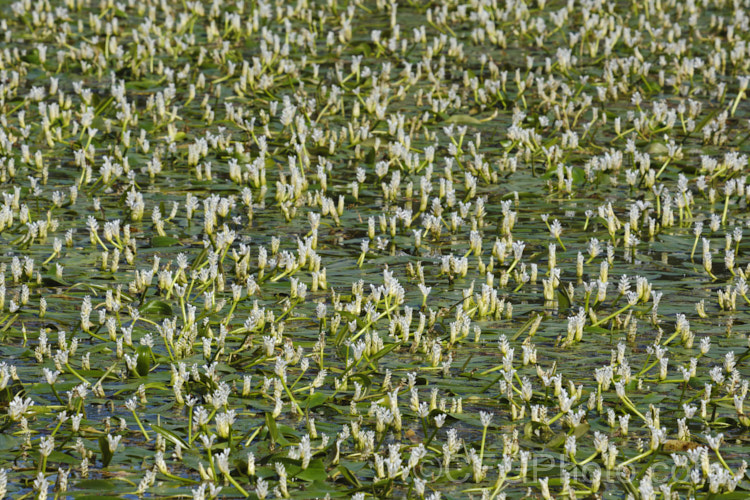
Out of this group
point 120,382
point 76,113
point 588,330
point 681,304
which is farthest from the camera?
point 76,113

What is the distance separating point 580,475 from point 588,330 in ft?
5.77

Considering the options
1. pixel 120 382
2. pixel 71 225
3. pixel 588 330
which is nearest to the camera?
pixel 120 382

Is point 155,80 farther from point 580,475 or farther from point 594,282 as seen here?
point 580,475

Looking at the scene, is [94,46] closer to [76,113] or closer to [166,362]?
[76,113]

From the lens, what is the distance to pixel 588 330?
6.78m

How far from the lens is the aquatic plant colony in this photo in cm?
527

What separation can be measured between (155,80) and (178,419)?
786 centimetres

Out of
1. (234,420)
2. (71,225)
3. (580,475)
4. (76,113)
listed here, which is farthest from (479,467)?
(76,113)

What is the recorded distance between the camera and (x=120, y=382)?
6059 millimetres

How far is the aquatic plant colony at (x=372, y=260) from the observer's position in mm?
5273

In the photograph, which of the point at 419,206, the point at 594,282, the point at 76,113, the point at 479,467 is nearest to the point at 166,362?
the point at 479,467

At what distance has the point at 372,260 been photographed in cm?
812

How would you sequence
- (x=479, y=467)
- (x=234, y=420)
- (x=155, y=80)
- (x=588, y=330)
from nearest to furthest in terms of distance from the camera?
1. (x=479, y=467)
2. (x=234, y=420)
3. (x=588, y=330)
4. (x=155, y=80)

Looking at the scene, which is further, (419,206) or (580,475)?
(419,206)
